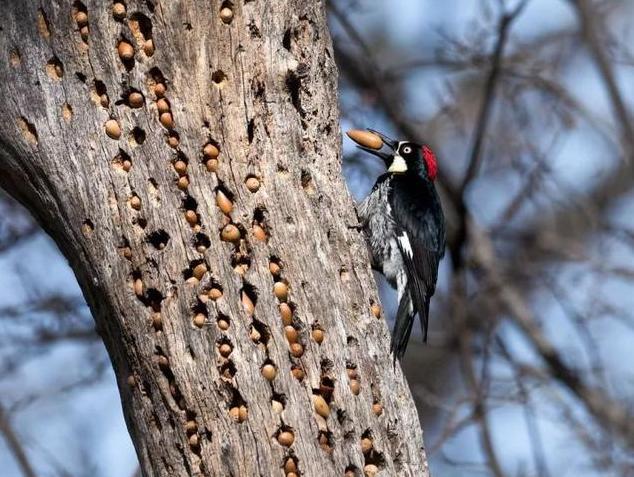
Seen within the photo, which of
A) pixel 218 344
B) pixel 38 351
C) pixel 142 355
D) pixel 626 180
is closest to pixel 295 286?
pixel 218 344

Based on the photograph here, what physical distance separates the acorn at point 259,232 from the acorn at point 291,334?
0.89ft

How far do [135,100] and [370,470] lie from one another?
4.25 feet

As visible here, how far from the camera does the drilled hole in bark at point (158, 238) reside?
10.6ft

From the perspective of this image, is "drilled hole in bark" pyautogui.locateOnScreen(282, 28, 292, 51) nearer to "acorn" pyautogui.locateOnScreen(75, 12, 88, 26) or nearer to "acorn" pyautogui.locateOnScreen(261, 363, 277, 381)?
"acorn" pyautogui.locateOnScreen(75, 12, 88, 26)

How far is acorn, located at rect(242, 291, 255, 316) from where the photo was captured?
10.6 feet

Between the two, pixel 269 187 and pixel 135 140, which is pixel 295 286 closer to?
pixel 269 187

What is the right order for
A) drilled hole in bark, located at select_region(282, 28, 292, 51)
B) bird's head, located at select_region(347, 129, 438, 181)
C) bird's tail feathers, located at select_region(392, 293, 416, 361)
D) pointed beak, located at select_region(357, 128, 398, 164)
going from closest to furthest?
drilled hole in bark, located at select_region(282, 28, 292, 51), bird's tail feathers, located at select_region(392, 293, 416, 361), pointed beak, located at select_region(357, 128, 398, 164), bird's head, located at select_region(347, 129, 438, 181)

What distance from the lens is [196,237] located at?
322 centimetres

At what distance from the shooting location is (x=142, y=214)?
10.6 feet

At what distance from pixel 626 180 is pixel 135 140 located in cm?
682

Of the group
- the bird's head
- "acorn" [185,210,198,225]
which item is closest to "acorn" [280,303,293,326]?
"acorn" [185,210,198,225]

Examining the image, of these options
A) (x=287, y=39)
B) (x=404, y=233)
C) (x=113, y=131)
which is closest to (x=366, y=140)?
(x=404, y=233)

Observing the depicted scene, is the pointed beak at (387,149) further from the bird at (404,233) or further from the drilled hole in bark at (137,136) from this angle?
the drilled hole in bark at (137,136)

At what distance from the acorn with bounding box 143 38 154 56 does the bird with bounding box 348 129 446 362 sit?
149 centimetres
